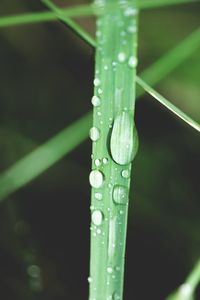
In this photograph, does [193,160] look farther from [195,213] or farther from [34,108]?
[34,108]

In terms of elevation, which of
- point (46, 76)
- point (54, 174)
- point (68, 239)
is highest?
point (46, 76)

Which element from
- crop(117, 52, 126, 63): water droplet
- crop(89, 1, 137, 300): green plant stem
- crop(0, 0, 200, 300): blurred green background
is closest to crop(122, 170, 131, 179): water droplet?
crop(89, 1, 137, 300): green plant stem

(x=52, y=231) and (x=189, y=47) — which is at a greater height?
(x=189, y=47)

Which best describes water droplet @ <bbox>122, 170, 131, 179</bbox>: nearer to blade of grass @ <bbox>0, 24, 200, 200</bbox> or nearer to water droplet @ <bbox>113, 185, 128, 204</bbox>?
water droplet @ <bbox>113, 185, 128, 204</bbox>

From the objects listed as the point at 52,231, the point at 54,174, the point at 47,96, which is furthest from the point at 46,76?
the point at 52,231

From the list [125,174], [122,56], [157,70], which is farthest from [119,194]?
[157,70]

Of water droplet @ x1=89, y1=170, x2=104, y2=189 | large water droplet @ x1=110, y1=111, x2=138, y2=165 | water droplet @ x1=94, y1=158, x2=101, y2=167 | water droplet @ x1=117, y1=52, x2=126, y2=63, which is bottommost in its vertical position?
water droplet @ x1=89, y1=170, x2=104, y2=189
